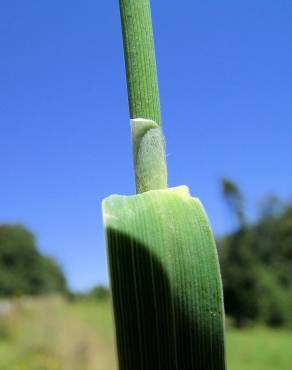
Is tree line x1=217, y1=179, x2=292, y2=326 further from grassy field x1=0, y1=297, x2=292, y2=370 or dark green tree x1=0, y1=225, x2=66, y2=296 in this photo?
dark green tree x1=0, y1=225, x2=66, y2=296

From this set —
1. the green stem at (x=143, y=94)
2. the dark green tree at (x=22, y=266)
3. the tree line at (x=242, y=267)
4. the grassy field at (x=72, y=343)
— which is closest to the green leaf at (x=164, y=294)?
the green stem at (x=143, y=94)

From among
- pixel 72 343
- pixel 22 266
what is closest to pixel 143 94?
pixel 72 343

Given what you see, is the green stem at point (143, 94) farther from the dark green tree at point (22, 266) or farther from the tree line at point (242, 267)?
the dark green tree at point (22, 266)

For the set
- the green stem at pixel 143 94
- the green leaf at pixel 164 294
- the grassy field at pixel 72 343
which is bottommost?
the grassy field at pixel 72 343

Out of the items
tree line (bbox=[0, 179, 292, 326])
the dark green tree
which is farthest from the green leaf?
the dark green tree

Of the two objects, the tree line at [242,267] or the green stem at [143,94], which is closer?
the green stem at [143,94]

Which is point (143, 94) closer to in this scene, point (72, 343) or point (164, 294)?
point (164, 294)
